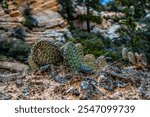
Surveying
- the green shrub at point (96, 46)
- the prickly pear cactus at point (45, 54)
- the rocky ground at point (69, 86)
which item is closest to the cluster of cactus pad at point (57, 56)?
the prickly pear cactus at point (45, 54)

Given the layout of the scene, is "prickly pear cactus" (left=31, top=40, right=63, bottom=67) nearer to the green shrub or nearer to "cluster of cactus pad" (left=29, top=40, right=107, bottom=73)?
"cluster of cactus pad" (left=29, top=40, right=107, bottom=73)

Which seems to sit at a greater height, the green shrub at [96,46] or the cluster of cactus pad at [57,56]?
the cluster of cactus pad at [57,56]

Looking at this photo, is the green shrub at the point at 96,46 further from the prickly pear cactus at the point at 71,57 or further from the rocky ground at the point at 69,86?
the rocky ground at the point at 69,86

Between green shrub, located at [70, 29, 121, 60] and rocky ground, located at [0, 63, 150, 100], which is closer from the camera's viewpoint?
rocky ground, located at [0, 63, 150, 100]

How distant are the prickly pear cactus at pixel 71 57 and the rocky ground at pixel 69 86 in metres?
0.13

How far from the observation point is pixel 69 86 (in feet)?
21.3

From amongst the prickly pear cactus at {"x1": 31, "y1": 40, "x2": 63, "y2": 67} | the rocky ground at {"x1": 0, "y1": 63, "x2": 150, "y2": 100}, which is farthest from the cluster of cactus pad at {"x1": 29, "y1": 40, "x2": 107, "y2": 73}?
the rocky ground at {"x1": 0, "y1": 63, "x2": 150, "y2": 100}

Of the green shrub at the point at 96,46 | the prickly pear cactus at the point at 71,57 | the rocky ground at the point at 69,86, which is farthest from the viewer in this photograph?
the green shrub at the point at 96,46

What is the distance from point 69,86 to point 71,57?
0.89m

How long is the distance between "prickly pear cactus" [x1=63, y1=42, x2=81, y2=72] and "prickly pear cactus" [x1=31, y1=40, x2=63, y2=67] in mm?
212

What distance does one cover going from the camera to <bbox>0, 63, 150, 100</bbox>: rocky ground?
6113mm

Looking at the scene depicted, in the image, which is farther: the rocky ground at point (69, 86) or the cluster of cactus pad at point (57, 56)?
the cluster of cactus pad at point (57, 56)

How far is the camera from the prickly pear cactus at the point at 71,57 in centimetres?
729

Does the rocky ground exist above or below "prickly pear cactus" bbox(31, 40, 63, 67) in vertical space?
below
